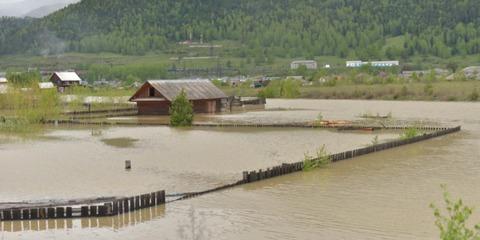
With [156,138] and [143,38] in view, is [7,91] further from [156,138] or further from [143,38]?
[143,38]

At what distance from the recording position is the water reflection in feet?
62.3

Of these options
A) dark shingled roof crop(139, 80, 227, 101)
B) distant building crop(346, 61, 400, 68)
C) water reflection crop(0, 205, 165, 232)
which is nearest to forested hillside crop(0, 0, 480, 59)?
distant building crop(346, 61, 400, 68)

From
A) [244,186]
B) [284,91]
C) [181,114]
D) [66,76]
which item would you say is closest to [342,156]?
[244,186]

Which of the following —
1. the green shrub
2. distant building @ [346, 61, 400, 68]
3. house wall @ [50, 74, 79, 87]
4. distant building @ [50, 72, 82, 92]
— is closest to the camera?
the green shrub

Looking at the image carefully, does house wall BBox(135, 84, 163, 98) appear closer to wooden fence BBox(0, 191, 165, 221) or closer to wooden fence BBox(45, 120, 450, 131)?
wooden fence BBox(45, 120, 450, 131)

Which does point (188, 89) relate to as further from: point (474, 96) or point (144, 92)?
point (474, 96)

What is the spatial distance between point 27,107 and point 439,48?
11682 centimetres

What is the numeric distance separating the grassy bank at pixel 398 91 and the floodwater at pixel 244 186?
3678 centimetres

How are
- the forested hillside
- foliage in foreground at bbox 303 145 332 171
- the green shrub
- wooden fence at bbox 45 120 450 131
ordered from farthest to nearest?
the forested hillside
the green shrub
wooden fence at bbox 45 120 450 131
foliage in foreground at bbox 303 145 332 171

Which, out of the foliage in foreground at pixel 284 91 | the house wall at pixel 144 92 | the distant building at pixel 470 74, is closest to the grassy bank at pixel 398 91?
the foliage in foreground at pixel 284 91

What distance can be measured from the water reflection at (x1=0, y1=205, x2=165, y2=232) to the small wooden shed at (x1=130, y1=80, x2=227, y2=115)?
37.5 m

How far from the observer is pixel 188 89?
2347 inches

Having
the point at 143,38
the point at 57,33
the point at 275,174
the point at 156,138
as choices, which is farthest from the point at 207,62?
the point at 275,174

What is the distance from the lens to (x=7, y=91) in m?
59.8
